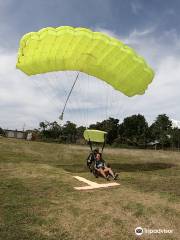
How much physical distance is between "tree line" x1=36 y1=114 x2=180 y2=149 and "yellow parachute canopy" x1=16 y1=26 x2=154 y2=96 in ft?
251

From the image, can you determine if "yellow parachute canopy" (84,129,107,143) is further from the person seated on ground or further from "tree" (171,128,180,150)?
"tree" (171,128,180,150)

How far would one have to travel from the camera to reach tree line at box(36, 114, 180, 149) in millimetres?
99062

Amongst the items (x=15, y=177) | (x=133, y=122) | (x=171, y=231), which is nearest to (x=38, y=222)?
(x=171, y=231)

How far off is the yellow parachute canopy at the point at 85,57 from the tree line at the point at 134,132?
7653 cm

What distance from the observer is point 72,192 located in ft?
54.1

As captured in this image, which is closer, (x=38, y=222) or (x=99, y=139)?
(x=38, y=222)

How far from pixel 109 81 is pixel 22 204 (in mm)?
9873

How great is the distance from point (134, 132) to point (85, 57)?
89.5m

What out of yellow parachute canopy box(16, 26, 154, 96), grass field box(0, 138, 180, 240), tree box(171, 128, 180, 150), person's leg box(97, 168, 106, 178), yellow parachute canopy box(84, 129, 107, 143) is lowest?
grass field box(0, 138, 180, 240)

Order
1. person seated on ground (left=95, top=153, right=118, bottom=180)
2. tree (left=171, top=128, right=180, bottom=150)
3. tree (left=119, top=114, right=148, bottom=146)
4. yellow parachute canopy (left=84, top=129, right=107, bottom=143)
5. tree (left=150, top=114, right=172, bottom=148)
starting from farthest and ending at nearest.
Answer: tree (left=119, top=114, right=148, bottom=146)
tree (left=150, top=114, right=172, bottom=148)
tree (left=171, top=128, right=180, bottom=150)
yellow parachute canopy (left=84, top=129, right=107, bottom=143)
person seated on ground (left=95, top=153, right=118, bottom=180)

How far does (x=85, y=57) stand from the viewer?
2011 cm

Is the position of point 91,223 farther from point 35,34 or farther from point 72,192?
point 35,34

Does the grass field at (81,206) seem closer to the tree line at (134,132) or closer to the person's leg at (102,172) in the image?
the person's leg at (102,172)

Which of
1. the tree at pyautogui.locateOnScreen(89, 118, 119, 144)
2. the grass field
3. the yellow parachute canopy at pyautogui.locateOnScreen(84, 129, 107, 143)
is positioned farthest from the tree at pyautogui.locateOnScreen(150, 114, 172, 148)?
the grass field
